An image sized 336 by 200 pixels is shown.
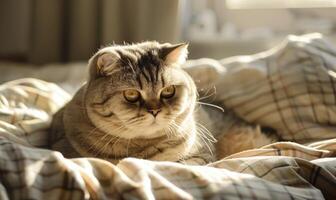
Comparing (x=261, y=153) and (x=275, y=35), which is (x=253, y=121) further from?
(x=275, y=35)

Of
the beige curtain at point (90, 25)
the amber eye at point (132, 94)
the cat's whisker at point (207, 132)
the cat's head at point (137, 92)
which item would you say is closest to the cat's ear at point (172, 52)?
the cat's head at point (137, 92)

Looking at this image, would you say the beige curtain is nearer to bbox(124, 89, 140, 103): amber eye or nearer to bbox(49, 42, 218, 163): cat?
bbox(49, 42, 218, 163): cat

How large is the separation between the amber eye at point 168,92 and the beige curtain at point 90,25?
37.7 inches

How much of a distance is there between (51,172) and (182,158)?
1.69 ft

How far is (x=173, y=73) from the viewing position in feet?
4.28

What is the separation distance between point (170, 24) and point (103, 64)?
38.3 inches

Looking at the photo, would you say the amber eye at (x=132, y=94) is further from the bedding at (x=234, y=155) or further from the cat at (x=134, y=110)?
the bedding at (x=234, y=155)

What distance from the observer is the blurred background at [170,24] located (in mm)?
2244

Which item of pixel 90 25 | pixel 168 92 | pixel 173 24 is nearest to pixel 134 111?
pixel 168 92

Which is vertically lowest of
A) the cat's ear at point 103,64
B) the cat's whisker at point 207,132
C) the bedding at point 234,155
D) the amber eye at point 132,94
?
the cat's whisker at point 207,132

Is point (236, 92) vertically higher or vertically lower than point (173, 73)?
lower

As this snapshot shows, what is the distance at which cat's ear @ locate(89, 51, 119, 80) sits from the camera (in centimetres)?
124

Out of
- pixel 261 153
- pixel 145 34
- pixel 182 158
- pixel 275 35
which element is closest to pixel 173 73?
pixel 182 158

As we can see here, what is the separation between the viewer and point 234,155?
116 centimetres
